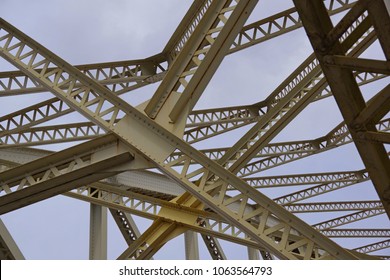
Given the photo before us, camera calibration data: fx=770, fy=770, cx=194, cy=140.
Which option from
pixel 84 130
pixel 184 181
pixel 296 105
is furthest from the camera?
pixel 84 130

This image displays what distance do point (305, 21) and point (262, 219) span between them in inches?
201

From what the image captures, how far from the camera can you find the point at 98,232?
65.3 ft

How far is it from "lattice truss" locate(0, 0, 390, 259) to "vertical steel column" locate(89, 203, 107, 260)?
0.04 meters

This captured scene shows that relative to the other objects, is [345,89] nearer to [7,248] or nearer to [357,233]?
[7,248]

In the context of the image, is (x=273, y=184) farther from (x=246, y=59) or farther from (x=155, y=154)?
(x=155, y=154)

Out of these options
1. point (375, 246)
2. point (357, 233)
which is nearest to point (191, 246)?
point (357, 233)

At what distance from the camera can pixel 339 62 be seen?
711 centimetres

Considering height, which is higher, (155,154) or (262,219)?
(155,154)

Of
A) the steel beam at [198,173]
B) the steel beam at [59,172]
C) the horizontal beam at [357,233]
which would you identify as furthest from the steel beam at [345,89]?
the horizontal beam at [357,233]

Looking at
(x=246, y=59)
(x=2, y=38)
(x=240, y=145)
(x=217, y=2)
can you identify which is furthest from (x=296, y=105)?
(x=246, y=59)

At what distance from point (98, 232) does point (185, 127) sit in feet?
24.9

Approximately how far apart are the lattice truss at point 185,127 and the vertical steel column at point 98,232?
0.04m

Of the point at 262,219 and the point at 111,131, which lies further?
the point at 111,131

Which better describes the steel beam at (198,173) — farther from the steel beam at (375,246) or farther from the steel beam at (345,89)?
the steel beam at (375,246)
